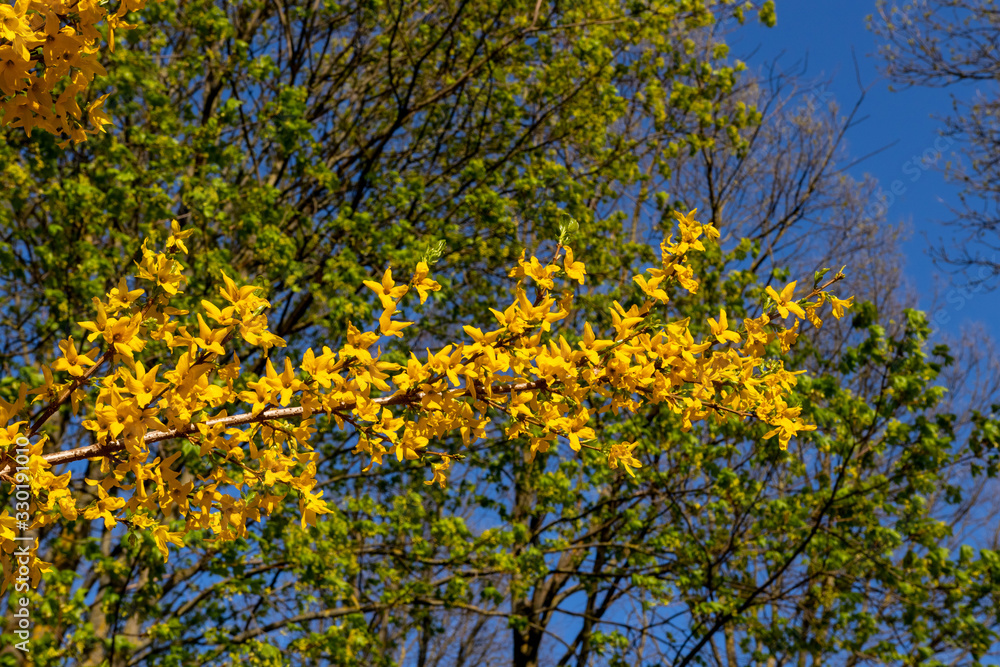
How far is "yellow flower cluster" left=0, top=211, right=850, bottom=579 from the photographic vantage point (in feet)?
5.97

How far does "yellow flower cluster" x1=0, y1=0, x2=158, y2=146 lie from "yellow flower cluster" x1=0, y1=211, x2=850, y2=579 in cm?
47

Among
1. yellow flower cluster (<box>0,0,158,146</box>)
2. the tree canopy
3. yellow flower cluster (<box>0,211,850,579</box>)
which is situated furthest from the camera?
the tree canopy

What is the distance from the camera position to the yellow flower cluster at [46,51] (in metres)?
1.69

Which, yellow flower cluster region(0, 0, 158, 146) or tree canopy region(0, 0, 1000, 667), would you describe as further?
tree canopy region(0, 0, 1000, 667)

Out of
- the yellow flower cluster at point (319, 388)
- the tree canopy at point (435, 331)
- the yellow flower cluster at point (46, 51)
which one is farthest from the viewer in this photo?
the tree canopy at point (435, 331)

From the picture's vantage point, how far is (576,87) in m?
8.06

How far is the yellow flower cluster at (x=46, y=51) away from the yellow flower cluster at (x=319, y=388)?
0.47m

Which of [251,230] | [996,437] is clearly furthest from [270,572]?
[996,437]

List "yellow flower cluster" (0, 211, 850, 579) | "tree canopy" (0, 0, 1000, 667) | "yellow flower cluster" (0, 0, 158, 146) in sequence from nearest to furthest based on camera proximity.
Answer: "yellow flower cluster" (0, 0, 158, 146) < "yellow flower cluster" (0, 211, 850, 579) < "tree canopy" (0, 0, 1000, 667)

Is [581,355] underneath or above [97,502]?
above

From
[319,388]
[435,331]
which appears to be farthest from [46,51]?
[435,331]

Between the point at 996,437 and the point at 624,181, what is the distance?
13.3 ft

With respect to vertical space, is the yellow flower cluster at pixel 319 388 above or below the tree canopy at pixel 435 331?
below

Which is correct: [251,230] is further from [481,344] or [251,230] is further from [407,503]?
[481,344]
